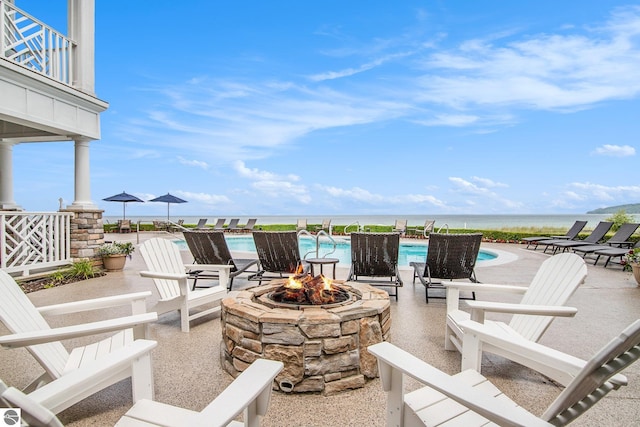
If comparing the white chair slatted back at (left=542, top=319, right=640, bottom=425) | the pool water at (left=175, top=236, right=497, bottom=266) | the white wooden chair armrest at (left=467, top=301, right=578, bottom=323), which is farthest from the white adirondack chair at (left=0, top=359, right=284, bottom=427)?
the pool water at (left=175, top=236, right=497, bottom=266)

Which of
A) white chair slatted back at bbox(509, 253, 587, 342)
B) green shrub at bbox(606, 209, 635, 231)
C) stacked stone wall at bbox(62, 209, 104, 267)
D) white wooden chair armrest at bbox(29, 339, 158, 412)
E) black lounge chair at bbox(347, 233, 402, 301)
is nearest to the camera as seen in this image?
white wooden chair armrest at bbox(29, 339, 158, 412)

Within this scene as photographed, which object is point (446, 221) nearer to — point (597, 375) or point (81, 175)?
point (81, 175)

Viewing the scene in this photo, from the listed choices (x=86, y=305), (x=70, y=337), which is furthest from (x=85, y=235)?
(x=70, y=337)

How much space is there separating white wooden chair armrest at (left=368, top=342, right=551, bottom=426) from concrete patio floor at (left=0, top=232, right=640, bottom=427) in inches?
25.2

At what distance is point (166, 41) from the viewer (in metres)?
15.3

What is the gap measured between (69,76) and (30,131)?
1.77m

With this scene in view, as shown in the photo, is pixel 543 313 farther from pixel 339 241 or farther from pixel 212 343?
pixel 339 241

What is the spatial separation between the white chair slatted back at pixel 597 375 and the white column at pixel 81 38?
9.14 metres

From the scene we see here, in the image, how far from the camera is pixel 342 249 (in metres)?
12.6

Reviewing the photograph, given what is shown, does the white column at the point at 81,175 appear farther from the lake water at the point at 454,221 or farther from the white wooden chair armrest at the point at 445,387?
the lake water at the point at 454,221

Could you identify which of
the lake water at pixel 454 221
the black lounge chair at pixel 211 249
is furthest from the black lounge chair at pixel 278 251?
the lake water at pixel 454 221

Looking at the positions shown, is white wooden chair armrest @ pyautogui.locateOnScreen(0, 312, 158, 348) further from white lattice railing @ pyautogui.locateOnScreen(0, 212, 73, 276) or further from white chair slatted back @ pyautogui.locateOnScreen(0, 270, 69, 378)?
white lattice railing @ pyautogui.locateOnScreen(0, 212, 73, 276)

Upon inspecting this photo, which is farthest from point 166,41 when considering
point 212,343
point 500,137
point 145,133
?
point 500,137

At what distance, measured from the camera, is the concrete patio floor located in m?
2.24
